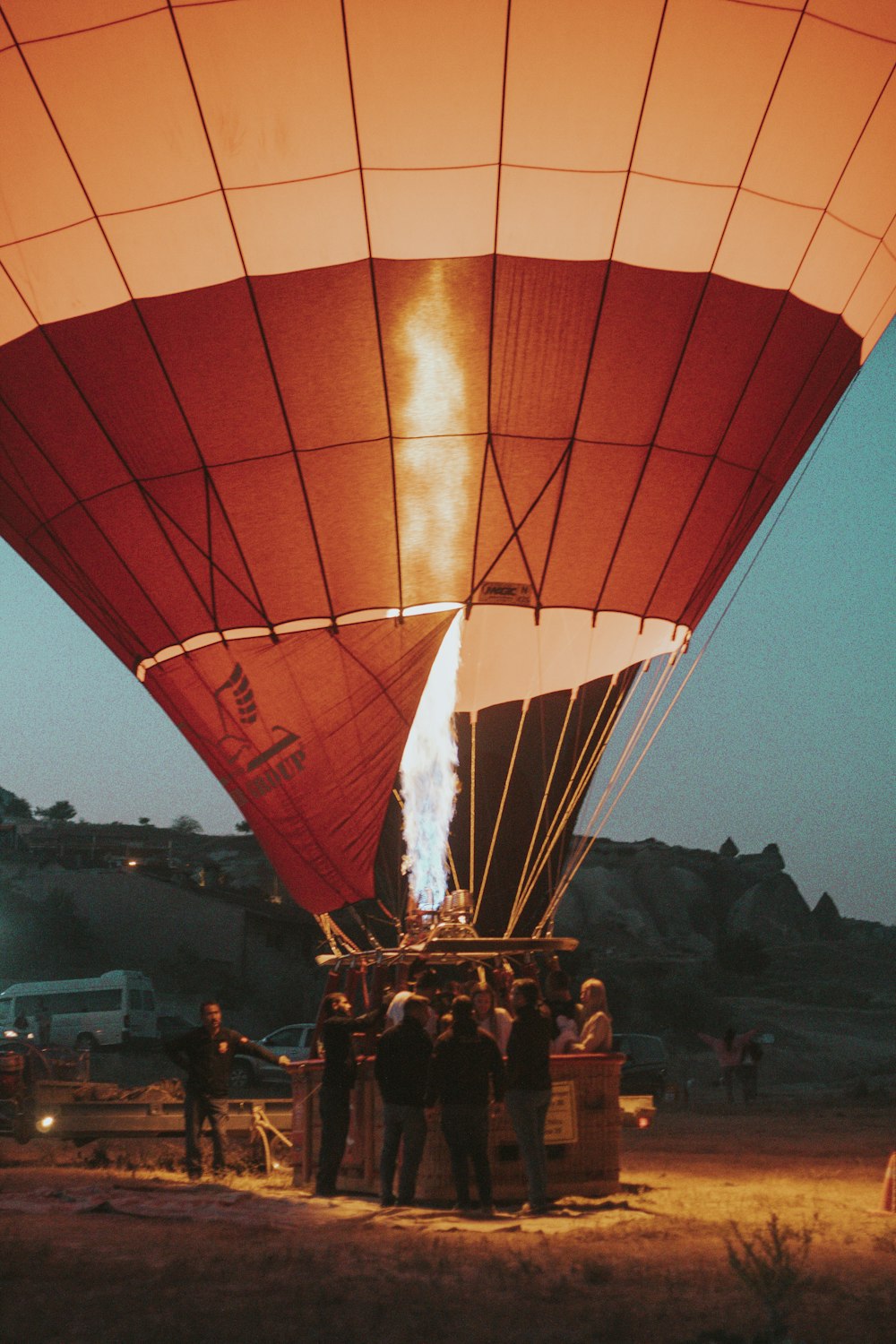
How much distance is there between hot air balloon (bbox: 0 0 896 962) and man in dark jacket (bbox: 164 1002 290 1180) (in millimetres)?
1522

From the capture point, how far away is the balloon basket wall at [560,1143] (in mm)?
8625

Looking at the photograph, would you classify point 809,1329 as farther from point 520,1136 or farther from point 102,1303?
point 520,1136

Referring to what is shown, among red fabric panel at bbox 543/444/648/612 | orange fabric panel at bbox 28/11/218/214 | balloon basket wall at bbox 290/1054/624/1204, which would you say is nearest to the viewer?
balloon basket wall at bbox 290/1054/624/1204

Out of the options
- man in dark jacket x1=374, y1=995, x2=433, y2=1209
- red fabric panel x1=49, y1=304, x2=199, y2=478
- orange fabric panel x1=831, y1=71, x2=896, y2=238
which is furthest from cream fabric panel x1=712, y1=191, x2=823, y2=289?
man in dark jacket x1=374, y1=995, x2=433, y2=1209

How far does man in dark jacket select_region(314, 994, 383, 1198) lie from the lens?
8992 millimetres

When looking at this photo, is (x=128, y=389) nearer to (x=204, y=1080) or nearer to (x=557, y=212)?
(x=557, y=212)

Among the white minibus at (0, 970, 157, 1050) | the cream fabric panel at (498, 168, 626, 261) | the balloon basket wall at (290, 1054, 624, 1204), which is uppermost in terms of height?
the cream fabric panel at (498, 168, 626, 261)

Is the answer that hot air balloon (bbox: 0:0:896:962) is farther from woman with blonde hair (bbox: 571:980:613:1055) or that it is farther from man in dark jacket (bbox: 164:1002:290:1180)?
woman with blonde hair (bbox: 571:980:613:1055)

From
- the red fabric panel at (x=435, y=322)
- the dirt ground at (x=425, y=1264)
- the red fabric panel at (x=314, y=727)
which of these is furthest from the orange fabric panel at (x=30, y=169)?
the dirt ground at (x=425, y=1264)

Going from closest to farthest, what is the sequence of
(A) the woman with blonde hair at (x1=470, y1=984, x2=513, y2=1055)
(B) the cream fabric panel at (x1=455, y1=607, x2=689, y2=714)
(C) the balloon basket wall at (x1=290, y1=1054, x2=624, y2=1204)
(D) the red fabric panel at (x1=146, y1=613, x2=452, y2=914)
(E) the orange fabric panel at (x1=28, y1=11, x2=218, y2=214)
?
1. (C) the balloon basket wall at (x1=290, y1=1054, x2=624, y2=1204)
2. (A) the woman with blonde hair at (x1=470, y1=984, x2=513, y2=1055)
3. (E) the orange fabric panel at (x1=28, y1=11, x2=218, y2=214)
4. (D) the red fabric panel at (x1=146, y1=613, x2=452, y2=914)
5. (B) the cream fabric panel at (x1=455, y1=607, x2=689, y2=714)

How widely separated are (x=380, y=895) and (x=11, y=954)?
3464 cm

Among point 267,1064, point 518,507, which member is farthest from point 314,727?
point 267,1064

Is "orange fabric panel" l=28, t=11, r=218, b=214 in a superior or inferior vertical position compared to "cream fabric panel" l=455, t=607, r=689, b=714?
superior

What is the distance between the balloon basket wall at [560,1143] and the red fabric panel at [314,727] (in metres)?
2.15
